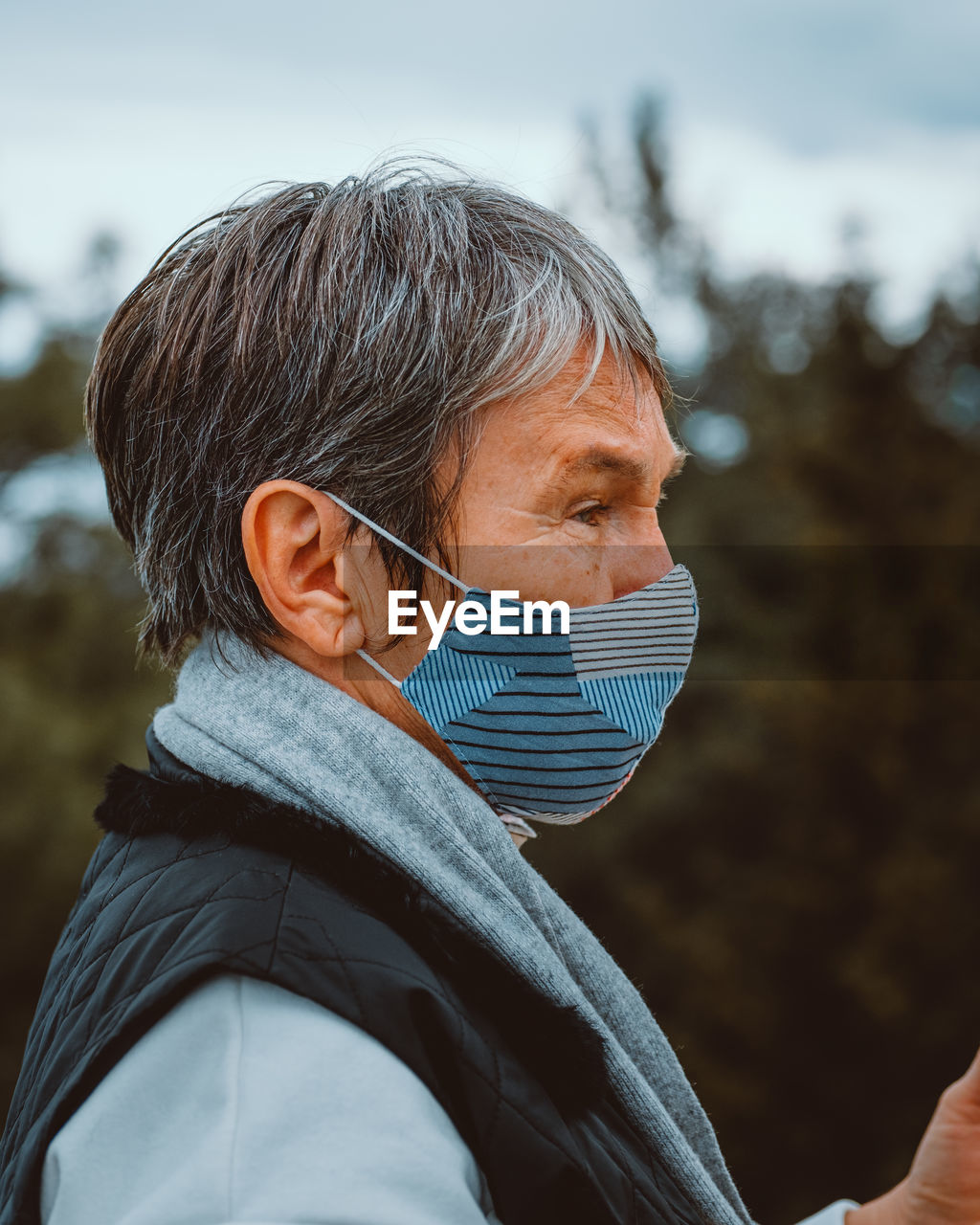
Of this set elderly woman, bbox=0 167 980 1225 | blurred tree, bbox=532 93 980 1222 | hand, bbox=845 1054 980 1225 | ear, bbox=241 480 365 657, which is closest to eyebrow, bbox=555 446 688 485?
elderly woman, bbox=0 167 980 1225

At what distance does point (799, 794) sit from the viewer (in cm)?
939

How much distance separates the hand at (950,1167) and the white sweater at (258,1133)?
3.09ft

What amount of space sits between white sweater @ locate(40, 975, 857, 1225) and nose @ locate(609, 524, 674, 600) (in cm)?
93

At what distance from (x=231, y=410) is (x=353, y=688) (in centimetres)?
45

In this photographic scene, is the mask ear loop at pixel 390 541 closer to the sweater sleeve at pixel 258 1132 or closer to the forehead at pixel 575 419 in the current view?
the forehead at pixel 575 419

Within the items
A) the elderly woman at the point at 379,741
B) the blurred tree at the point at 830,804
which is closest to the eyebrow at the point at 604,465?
the elderly woman at the point at 379,741

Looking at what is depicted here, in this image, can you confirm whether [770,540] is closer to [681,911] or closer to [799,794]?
[799,794]

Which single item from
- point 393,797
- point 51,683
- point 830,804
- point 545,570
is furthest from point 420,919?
point 51,683

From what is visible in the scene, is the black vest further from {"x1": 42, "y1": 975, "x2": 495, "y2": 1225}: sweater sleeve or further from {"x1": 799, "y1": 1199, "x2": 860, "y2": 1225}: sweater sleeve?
{"x1": 799, "y1": 1199, "x2": 860, "y2": 1225}: sweater sleeve

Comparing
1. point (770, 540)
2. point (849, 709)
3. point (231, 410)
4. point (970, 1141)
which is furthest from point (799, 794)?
point (231, 410)

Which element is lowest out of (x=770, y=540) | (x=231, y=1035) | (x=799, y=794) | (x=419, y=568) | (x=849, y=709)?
(x=799, y=794)

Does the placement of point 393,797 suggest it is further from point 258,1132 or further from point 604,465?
point 604,465

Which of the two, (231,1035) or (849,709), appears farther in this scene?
(849,709)

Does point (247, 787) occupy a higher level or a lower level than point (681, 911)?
higher
